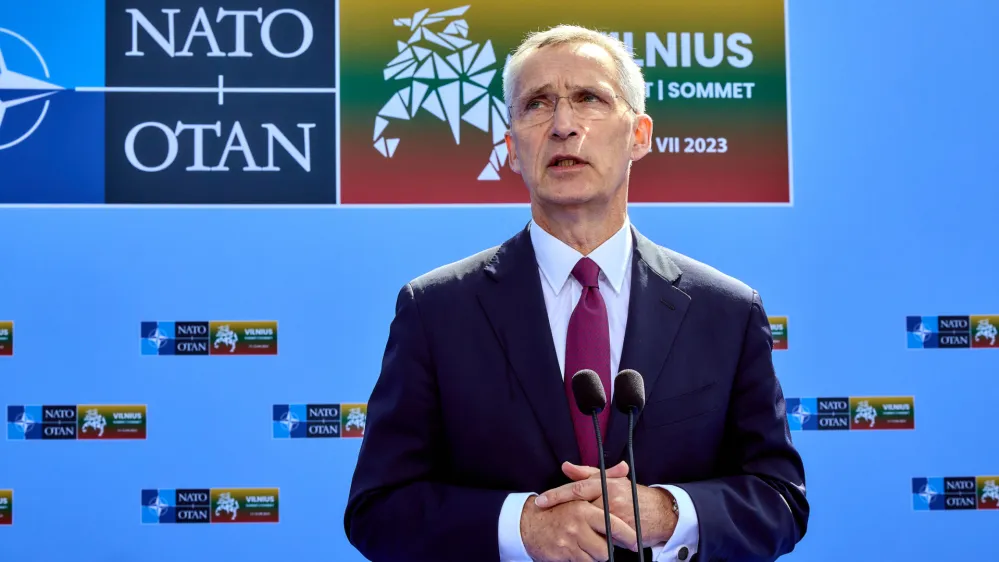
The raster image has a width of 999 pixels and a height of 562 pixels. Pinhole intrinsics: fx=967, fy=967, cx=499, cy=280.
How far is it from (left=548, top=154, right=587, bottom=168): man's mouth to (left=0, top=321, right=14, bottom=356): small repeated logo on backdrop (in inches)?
98.4

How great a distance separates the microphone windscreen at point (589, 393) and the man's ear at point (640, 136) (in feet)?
1.82

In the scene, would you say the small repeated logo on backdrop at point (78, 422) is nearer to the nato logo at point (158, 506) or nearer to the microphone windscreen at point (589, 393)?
the nato logo at point (158, 506)

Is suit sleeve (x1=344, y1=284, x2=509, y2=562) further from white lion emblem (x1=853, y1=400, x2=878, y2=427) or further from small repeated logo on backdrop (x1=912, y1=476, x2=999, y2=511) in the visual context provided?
small repeated logo on backdrop (x1=912, y1=476, x2=999, y2=511)

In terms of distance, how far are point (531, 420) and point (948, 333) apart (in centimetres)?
249

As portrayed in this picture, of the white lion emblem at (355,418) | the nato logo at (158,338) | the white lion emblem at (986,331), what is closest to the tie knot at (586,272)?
the white lion emblem at (355,418)

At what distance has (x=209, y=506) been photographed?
127 inches

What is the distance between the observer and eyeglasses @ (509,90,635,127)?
1489 millimetres

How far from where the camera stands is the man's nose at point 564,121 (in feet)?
4.78

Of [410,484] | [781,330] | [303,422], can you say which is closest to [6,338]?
[303,422]

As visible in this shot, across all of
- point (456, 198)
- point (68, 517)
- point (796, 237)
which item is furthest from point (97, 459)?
point (796, 237)

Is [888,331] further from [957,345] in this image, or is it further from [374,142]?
[374,142]

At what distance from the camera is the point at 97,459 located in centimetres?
322

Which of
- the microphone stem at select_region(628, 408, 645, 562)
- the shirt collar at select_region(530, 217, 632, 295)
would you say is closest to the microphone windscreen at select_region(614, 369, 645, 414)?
the microphone stem at select_region(628, 408, 645, 562)

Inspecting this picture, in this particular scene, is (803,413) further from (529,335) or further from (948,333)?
(529,335)
